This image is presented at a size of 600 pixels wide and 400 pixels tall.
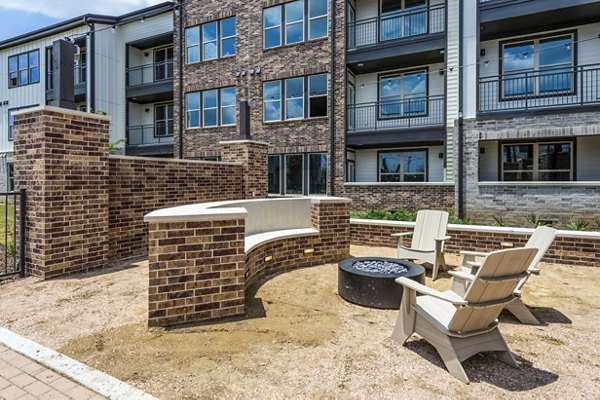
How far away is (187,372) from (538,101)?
45.9ft

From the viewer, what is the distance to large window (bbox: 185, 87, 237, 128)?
16.9m

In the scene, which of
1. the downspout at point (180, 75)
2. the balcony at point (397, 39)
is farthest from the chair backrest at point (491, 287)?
the downspout at point (180, 75)

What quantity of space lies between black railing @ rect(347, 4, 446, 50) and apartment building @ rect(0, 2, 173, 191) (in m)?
9.97

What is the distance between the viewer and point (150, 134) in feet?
68.0

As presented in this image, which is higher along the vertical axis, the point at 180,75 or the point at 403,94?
the point at 180,75

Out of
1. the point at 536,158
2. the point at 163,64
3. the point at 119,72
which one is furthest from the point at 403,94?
the point at 119,72

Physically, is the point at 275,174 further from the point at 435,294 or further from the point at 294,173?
the point at 435,294

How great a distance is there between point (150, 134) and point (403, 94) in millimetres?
14362

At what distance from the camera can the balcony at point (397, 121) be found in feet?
42.9

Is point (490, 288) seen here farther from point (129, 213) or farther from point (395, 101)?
point (395, 101)

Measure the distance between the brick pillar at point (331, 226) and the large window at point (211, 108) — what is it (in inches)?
430

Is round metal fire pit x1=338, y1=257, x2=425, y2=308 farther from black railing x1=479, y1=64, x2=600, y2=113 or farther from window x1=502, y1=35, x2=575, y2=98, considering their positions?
window x1=502, y1=35, x2=575, y2=98

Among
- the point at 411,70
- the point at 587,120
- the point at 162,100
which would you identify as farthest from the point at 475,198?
the point at 162,100

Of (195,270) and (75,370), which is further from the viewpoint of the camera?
(195,270)
